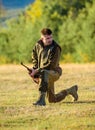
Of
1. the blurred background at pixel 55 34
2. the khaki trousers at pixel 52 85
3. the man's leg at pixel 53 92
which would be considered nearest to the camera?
the khaki trousers at pixel 52 85

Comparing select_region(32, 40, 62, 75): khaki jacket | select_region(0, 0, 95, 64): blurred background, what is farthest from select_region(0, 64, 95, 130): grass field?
select_region(0, 0, 95, 64): blurred background

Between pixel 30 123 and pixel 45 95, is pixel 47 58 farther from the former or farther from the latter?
pixel 30 123

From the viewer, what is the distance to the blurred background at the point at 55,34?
59250 mm

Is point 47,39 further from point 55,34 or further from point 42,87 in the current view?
point 55,34

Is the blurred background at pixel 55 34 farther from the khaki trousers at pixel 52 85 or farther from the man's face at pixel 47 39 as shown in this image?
the man's face at pixel 47 39

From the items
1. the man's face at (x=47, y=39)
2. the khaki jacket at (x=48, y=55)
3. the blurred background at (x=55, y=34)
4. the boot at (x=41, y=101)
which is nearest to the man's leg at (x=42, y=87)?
the boot at (x=41, y=101)

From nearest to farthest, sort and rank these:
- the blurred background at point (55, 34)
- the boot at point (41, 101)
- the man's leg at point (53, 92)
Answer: the boot at point (41, 101) → the man's leg at point (53, 92) → the blurred background at point (55, 34)

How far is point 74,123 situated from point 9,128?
1160mm

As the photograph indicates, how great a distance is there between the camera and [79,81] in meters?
21.9

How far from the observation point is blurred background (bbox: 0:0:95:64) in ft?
194

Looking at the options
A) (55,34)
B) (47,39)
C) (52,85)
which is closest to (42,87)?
(52,85)

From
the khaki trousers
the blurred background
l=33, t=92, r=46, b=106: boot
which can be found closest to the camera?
l=33, t=92, r=46, b=106: boot

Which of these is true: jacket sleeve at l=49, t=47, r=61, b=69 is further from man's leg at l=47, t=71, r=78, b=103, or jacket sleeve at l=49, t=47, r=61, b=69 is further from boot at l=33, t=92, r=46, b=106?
boot at l=33, t=92, r=46, b=106

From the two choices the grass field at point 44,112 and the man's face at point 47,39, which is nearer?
the grass field at point 44,112
